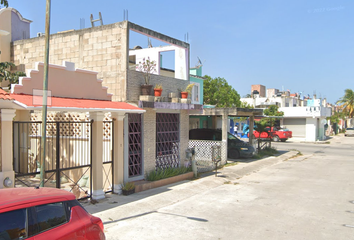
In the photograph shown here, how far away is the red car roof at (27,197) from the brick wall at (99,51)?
21.8ft

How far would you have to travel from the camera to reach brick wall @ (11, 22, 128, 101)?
10.9 meters

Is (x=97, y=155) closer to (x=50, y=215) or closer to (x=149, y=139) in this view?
(x=149, y=139)

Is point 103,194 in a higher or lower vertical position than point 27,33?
lower

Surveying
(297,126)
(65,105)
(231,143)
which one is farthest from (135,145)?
(297,126)

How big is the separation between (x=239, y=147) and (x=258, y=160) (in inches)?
54.3

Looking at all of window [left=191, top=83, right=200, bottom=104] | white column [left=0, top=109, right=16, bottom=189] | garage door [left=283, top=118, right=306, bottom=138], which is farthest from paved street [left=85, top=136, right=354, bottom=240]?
garage door [left=283, top=118, right=306, bottom=138]

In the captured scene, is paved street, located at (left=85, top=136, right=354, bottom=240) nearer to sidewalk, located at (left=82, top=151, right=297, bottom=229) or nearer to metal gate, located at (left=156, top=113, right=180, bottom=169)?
sidewalk, located at (left=82, top=151, right=297, bottom=229)

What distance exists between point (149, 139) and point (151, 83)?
210 centimetres

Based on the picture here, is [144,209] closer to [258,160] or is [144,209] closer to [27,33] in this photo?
[27,33]

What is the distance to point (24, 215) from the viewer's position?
378cm

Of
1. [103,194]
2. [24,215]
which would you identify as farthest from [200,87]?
[24,215]

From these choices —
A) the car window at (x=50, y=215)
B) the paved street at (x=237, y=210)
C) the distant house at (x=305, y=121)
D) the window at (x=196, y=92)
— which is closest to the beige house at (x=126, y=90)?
the paved street at (x=237, y=210)

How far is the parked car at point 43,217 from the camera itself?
3670mm

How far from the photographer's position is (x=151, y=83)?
39.4 ft
